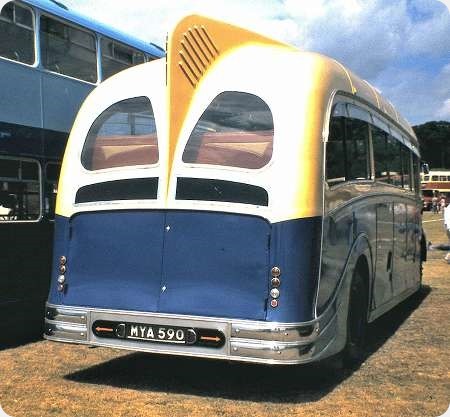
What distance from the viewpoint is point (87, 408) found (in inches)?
208

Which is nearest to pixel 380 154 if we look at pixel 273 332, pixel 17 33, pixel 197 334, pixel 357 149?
pixel 357 149

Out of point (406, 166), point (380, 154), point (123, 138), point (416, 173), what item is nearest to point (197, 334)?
point (123, 138)

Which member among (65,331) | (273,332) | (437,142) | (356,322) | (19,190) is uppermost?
(437,142)

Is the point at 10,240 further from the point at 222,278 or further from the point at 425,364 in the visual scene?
the point at 425,364

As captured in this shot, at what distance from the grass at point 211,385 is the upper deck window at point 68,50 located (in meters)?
3.33

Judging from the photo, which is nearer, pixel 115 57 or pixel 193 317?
pixel 193 317

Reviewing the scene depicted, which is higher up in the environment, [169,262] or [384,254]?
[169,262]

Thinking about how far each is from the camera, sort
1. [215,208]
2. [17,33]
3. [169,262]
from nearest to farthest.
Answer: [215,208], [169,262], [17,33]

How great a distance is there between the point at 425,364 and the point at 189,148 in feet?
10.3

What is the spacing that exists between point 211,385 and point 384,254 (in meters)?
2.99

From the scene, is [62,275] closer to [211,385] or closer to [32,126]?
[211,385]

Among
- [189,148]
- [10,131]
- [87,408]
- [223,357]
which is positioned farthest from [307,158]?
[10,131]

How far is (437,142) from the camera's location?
90.9 meters

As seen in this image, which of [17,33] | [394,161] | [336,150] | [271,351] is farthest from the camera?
[394,161]
